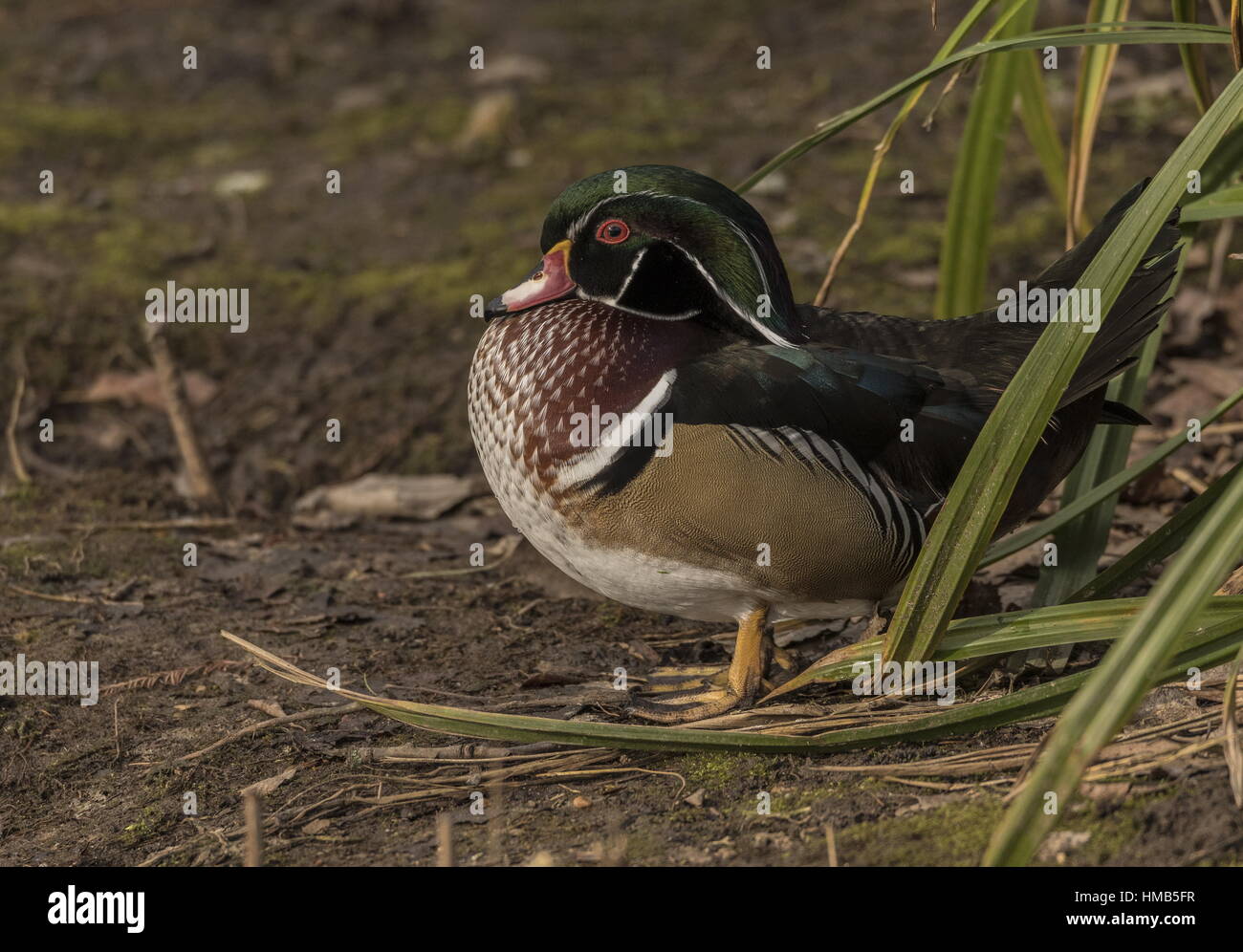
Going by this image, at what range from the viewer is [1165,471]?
13.5 feet

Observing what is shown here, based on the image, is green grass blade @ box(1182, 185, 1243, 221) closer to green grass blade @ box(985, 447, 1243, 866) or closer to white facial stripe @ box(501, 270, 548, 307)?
green grass blade @ box(985, 447, 1243, 866)

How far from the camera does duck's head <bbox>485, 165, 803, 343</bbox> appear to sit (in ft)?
9.57

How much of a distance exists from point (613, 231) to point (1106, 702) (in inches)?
57.3

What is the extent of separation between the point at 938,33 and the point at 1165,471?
402 centimetres

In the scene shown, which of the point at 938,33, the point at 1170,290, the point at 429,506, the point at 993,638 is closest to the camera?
the point at 993,638

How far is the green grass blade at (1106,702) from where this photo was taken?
1938 mm

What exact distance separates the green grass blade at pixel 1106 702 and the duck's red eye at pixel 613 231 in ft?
4.41

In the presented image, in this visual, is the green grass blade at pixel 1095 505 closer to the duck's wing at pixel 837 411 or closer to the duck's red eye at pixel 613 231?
the duck's wing at pixel 837 411

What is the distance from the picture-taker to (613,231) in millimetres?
2980

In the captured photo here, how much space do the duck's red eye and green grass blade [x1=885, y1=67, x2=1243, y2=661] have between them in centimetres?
85

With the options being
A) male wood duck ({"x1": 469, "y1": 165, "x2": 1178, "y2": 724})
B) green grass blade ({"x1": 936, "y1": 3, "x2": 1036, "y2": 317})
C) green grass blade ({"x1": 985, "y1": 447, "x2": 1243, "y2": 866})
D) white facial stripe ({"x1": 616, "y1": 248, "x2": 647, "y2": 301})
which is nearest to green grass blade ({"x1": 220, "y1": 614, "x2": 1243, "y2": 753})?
male wood duck ({"x1": 469, "y1": 165, "x2": 1178, "y2": 724})

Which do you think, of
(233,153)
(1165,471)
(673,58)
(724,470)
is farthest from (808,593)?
(673,58)

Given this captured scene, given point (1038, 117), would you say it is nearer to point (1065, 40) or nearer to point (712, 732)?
point (1065, 40)

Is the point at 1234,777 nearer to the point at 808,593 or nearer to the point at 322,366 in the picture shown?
the point at 808,593
